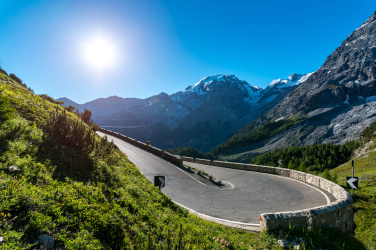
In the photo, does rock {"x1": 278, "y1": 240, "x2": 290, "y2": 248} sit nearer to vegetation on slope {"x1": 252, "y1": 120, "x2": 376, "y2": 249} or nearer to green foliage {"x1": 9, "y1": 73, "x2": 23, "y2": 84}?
vegetation on slope {"x1": 252, "y1": 120, "x2": 376, "y2": 249}

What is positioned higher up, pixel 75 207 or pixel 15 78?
pixel 15 78

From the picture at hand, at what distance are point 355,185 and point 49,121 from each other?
21.2m

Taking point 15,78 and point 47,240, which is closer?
point 47,240

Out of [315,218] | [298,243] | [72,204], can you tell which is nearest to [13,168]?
[72,204]

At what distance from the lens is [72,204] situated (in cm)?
517

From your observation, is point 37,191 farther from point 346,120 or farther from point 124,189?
point 346,120

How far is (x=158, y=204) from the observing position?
328 inches

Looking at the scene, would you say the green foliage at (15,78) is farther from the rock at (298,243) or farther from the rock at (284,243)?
the rock at (298,243)

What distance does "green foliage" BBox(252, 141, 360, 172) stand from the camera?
87000 mm

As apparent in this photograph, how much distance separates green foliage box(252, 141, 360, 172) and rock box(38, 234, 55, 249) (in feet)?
289

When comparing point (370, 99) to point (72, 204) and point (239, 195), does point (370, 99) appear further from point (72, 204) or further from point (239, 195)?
point (72, 204)

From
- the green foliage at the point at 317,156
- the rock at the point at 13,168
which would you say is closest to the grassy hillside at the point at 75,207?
the rock at the point at 13,168

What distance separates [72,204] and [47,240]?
52.5 inches

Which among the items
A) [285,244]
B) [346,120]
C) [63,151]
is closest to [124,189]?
[63,151]
